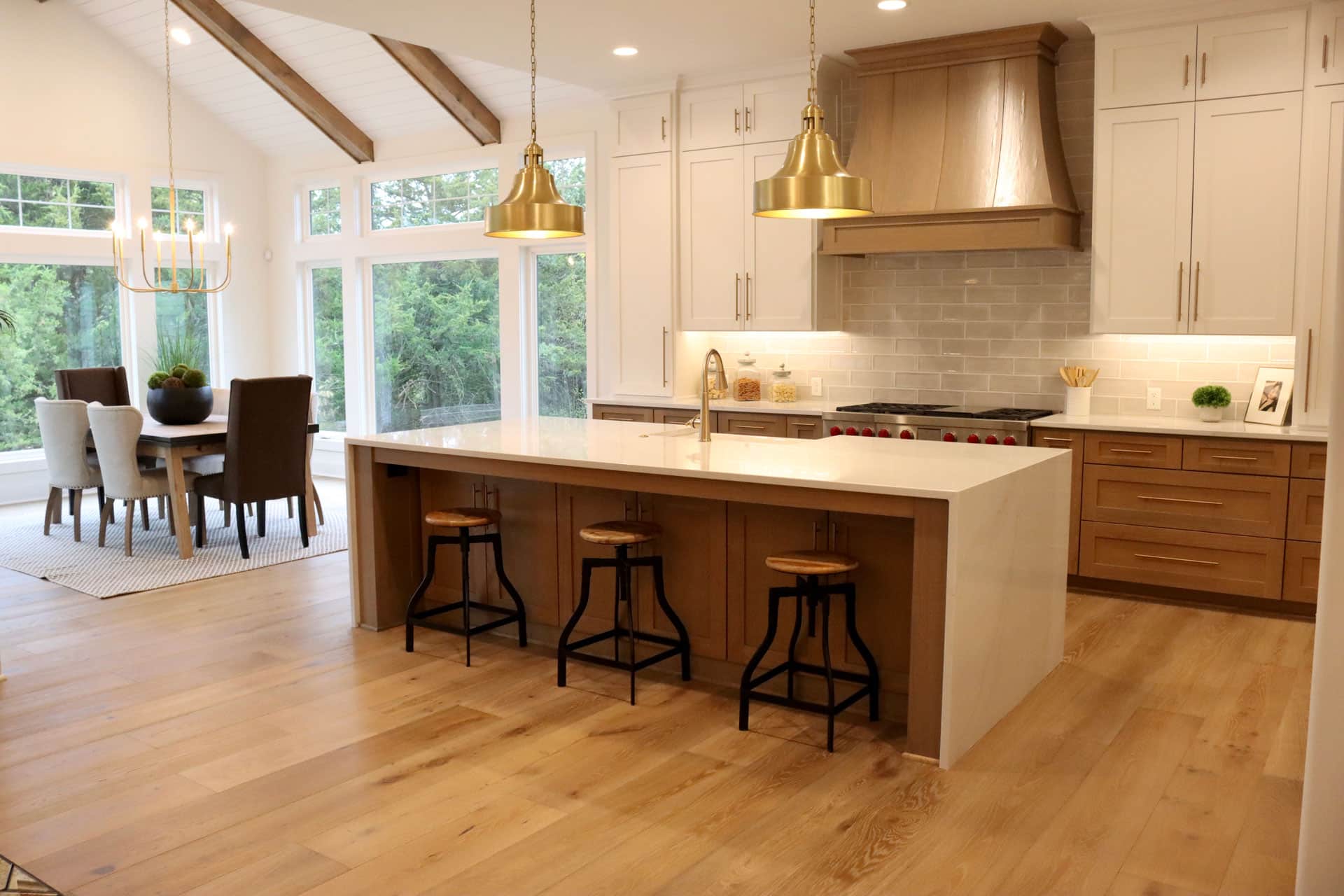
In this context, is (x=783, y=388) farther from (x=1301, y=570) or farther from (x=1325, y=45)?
(x=1325, y=45)

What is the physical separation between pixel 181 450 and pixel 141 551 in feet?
2.23

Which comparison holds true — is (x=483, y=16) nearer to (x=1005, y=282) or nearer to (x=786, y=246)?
(x=786, y=246)

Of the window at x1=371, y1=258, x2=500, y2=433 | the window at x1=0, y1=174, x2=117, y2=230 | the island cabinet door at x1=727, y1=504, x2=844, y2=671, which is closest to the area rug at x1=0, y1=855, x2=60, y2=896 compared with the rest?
the island cabinet door at x1=727, y1=504, x2=844, y2=671

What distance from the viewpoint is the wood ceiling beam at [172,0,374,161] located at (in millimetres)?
7867

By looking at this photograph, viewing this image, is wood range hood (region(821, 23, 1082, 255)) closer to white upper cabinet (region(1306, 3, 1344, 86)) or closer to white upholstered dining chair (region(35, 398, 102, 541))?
white upper cabinet (region(1306, 3, 1344, 86))

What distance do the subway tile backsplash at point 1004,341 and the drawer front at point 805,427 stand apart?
1.86 feet

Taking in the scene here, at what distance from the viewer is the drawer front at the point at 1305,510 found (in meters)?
4.96

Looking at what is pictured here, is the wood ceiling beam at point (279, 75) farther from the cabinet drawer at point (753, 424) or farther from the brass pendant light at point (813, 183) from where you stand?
the brass pendant light at point (813, 183)

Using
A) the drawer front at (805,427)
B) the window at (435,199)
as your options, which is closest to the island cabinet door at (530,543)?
the drawer front at (805,427)

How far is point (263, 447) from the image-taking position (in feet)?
21.1

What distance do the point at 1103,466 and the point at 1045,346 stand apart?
92 cm

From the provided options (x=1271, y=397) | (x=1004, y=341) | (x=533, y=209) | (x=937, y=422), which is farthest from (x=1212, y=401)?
(x=533, y=209)

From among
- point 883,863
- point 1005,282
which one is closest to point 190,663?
point 883,863

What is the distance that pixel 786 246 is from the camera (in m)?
6.57
